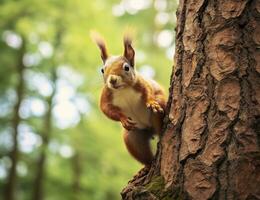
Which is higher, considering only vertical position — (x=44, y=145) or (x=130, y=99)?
(x=44, y=145)

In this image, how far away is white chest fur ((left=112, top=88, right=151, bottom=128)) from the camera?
2.26m

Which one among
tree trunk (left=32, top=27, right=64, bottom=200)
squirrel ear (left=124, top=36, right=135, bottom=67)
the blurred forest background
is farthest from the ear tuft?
tree trunk (left=32, top=27, right=64, bottom=200)

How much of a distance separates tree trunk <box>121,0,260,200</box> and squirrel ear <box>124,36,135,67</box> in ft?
1.25

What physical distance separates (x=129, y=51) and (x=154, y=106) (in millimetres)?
330

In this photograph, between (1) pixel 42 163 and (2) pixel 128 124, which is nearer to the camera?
(2) pixel 128 124

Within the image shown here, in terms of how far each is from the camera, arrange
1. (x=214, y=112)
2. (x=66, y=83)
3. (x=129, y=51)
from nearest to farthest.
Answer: (x=214, y=112) < (x=129, y=51) < (x=66, y=83)

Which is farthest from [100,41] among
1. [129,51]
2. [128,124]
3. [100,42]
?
[128,124]

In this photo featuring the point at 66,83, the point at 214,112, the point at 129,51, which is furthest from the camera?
the point at 66,83

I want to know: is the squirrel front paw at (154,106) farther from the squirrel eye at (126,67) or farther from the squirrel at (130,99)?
the squirrel eye at (126,67)

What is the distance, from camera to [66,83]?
6.61m

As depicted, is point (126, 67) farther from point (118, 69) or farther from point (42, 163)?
point (42, 163)

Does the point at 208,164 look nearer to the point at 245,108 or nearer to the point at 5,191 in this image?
the point at 245,108

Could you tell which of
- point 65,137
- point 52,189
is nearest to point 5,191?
point 52,189

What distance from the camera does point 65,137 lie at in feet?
23.1
